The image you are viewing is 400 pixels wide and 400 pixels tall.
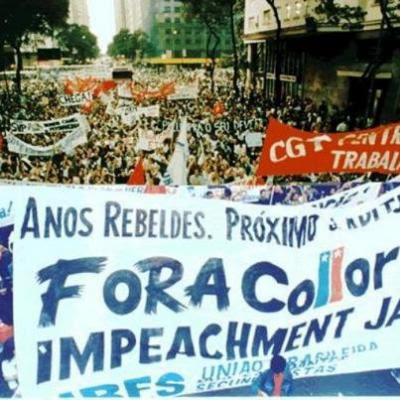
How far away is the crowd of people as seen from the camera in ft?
33.7

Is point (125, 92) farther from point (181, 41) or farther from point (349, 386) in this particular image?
point (349, 386)

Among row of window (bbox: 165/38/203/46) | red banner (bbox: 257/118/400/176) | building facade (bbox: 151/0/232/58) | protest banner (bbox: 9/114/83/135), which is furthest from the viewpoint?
row of window (bbox: 165/38/203/46)

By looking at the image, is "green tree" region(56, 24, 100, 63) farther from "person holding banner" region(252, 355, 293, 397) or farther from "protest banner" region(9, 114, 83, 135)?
"person holding banner" region(252, 355, 293, 397)

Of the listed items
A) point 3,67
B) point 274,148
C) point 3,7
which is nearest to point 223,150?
point 274,148

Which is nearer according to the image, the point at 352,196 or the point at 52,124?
the point at 352,196

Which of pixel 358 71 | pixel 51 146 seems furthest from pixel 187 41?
pixel 51 146

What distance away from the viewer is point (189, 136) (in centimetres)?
1249

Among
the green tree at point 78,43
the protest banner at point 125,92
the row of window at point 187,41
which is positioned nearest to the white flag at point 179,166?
the protest banner at point 125,92

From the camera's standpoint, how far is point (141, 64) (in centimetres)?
2680

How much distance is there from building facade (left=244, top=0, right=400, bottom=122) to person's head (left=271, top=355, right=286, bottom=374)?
11798 millimetres

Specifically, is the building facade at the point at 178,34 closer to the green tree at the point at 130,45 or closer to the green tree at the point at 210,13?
the green tree at the point at 130,45

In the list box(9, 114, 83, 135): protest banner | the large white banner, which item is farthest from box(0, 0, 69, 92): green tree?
the large white banner

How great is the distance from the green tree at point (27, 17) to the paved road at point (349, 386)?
56.6ft

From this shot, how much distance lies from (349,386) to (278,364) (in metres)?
1.42
